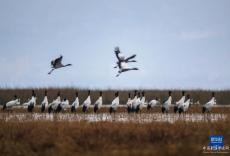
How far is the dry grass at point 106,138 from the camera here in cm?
1883

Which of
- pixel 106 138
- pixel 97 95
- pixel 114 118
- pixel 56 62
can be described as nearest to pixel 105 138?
pixel 106 138

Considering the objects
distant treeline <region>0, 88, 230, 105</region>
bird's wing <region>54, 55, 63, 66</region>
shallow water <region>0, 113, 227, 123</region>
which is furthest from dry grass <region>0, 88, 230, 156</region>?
distant treeline <region>0, 88, 230, 105</region>

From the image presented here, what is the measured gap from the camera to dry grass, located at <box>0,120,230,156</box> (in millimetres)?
18828

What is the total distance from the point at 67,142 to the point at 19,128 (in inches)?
139

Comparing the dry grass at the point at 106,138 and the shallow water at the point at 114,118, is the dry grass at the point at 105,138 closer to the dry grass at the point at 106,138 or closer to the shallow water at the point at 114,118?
the dry grass at the point at 106,138

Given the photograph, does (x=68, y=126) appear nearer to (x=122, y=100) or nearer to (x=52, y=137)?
(x=52, y=137)

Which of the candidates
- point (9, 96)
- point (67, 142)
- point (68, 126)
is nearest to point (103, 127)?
point (68, 126)

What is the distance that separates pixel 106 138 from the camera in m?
20.9

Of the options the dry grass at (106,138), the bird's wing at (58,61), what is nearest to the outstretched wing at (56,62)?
the bird's wing at (58,61)

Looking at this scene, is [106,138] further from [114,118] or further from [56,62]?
[56,62]

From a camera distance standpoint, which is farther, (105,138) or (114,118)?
(114,118)

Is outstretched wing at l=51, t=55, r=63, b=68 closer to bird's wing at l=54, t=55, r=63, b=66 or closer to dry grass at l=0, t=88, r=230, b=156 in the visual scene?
bird's wing at l=54, t=55, r=63, b=66

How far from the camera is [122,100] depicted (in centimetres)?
4653

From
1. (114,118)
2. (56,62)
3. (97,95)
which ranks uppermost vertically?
(56,62)
